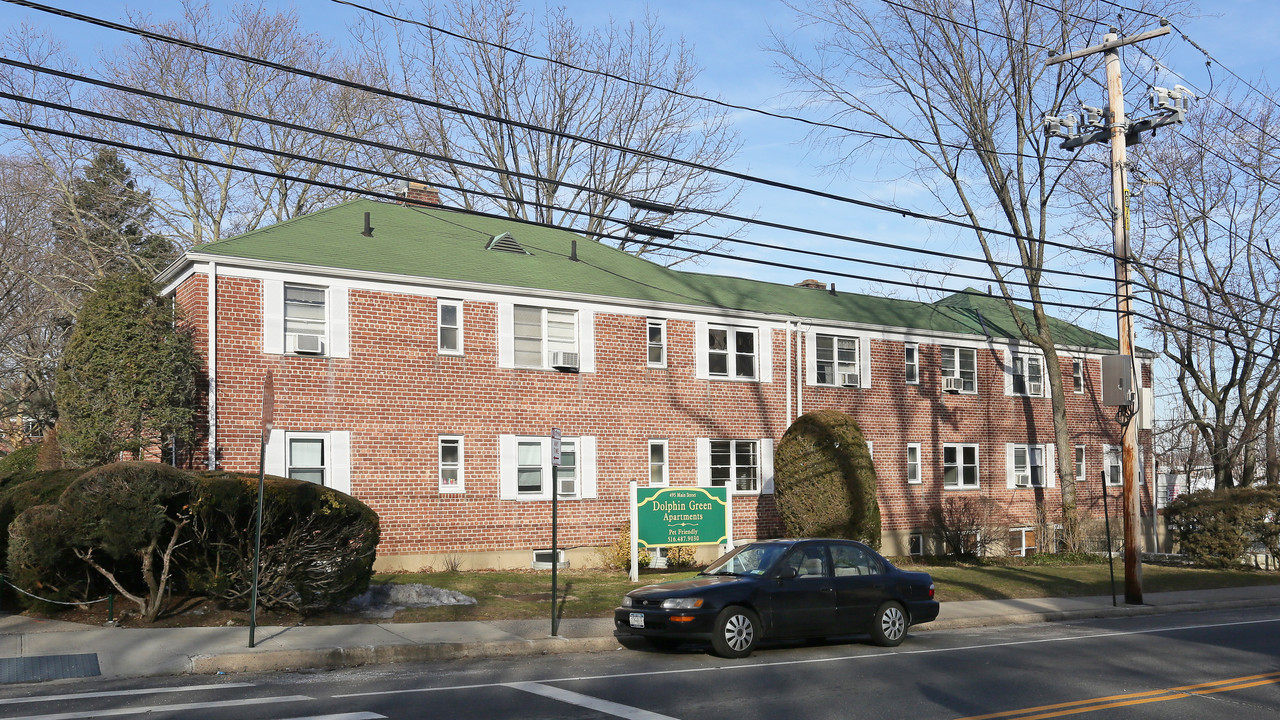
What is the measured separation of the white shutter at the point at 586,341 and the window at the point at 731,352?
3.65 m

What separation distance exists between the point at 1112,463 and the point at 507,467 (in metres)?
23.6

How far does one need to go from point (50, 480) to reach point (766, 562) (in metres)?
10.6

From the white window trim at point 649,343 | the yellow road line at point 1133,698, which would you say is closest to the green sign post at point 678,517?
the white window trim at point 649,343

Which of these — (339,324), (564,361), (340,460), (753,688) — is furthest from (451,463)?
(753,688)

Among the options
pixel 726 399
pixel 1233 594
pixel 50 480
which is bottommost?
pixel 1233 594

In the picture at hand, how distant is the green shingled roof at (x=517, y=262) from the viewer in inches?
901

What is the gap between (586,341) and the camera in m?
25.4

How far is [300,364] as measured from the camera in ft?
70.8

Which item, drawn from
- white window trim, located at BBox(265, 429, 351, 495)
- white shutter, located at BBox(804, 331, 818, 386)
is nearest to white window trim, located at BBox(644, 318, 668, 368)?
white shutter, located at BBox(804, 331, 818, 386)

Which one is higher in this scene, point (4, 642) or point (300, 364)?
point (300, 364)

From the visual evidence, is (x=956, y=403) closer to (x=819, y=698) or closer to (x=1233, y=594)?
(x=1233, y=594)

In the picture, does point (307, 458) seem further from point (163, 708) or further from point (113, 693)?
point (163, 708)

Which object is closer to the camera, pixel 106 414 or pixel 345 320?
pixel 106 414

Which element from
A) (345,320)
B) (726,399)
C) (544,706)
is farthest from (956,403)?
(544,706)
